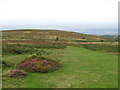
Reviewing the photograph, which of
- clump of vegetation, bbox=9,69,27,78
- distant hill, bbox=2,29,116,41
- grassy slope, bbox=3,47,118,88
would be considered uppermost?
distant hill, bbox=2,29,116,41

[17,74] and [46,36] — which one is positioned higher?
[46,36]

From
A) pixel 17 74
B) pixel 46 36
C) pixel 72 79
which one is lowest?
pixel 72 79

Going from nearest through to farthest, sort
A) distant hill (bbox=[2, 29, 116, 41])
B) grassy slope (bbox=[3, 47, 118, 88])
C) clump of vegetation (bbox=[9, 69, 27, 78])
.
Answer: grassy slope (bbox=[3, 47, 118, 88]) → clump of vegetation (bbox=[9, 69, 27, 78]) → distant hill (bbox=[2, 29, 116, 41])

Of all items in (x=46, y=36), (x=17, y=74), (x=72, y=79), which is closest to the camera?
(x=72, y=79)

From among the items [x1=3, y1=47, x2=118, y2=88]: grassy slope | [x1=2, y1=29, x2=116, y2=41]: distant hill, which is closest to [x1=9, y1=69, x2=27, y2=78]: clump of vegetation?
Answer: [x1=3, y1=47, x2=118, y2=88]: grassy slope

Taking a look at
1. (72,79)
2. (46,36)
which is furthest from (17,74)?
(46,36)

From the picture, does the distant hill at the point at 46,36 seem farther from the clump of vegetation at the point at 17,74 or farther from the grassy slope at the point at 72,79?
the grassy slope at the point at 72,79

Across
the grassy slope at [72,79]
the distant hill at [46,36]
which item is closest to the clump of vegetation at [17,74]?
the grassy slope at [72,79]

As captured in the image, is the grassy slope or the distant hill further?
the distant hill

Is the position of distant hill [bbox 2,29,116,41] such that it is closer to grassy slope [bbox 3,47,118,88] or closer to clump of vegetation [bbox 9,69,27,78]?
clump of vegetation [bbox 9,69,27,78]

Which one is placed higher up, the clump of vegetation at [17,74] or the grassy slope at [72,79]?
the clump of vegetation at [17,74]

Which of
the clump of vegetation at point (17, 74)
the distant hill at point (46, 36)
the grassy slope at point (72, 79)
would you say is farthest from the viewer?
the distant hill at point (46, 36)

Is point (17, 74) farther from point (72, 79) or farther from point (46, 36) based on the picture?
point (46, 36)

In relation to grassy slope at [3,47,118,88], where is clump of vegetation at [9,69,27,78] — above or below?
above
